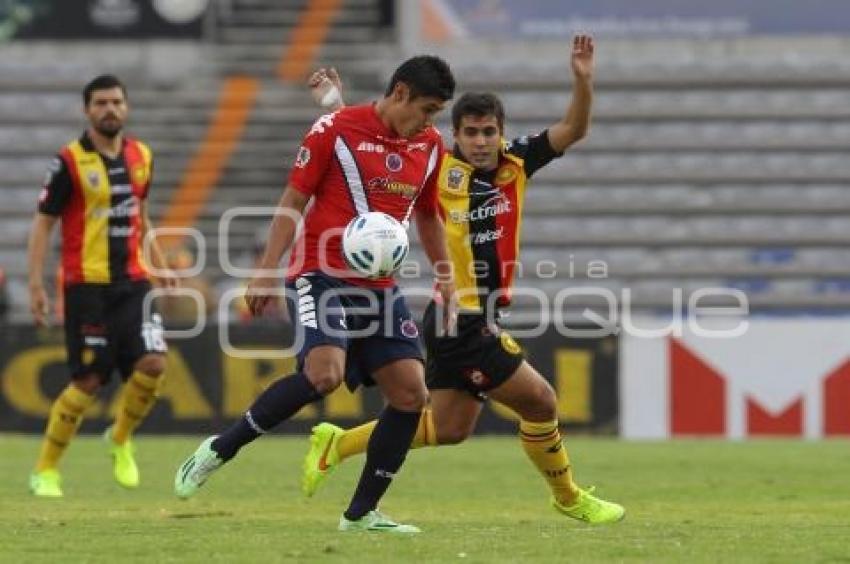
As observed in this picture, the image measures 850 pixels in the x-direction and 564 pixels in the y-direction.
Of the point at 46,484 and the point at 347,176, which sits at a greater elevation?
the point at 347,176

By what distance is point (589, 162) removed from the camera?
25406 mm

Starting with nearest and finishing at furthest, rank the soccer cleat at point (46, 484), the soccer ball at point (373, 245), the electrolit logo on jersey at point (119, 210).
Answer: the soccer ball at point (373, 245), the soccer cleat at point (46, 484), the electrolit logo on jersey at point (119, 210)

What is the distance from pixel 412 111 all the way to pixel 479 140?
72cm

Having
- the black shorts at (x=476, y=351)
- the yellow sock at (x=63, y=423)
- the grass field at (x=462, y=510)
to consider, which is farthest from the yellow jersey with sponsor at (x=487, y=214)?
the yellow sock at (x=63, y=423)

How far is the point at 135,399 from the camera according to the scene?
12.6 m

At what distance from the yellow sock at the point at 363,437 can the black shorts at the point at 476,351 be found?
34 centimetres

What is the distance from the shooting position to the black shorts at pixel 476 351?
31.3 ft

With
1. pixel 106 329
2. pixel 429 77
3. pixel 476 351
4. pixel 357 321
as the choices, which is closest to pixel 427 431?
pixel 476 351

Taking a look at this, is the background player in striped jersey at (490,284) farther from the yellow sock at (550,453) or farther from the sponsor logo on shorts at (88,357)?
the sponsor logo on shorts at (88,357)

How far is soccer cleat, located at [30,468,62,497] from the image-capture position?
12109 millimetres

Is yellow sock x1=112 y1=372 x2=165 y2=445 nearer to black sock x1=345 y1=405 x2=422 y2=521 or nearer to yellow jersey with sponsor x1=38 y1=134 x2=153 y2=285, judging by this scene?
yellow jersey with sponsor x1=38 y1=134 x2=153 y2=285

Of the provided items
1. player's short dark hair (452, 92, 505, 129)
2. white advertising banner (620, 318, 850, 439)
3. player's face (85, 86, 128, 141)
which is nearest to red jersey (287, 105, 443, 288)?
player's short dark hair (452, 92, 505, 129)

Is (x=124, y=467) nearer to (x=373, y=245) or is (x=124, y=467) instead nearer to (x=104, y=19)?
(x=373, y=245)

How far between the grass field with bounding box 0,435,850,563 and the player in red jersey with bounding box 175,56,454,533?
45 cm
